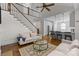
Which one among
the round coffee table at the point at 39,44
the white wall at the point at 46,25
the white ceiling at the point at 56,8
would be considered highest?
the white ceiling at the point at 56,8

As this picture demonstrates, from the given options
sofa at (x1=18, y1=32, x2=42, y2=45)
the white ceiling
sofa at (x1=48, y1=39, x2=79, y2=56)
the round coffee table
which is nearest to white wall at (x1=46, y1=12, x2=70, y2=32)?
the white ceiling

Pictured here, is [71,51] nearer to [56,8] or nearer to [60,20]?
[60,20]

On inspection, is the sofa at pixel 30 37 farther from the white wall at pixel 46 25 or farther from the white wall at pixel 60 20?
the white wall at pixel 60 20

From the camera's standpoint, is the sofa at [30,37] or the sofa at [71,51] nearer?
the sofa at [71,51]

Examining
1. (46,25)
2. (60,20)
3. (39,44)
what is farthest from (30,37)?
(60,20)

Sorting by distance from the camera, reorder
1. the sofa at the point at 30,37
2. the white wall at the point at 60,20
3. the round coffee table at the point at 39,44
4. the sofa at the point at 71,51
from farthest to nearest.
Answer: the round coffee table at the point at 39,44 < the sofa at the point at 30,37 < the white wall at the point at 60,20 < the sofa at the point at 71,51

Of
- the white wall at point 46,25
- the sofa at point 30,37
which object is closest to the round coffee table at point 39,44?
the sofa at point 30,37

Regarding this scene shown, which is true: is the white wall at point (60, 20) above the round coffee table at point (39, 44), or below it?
above

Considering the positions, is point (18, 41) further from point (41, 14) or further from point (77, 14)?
point (77, 14)

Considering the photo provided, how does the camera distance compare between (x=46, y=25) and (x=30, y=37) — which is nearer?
(x=46, y=25)

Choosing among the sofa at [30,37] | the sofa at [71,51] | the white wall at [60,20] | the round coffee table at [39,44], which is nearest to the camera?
the sofa at [71,51]

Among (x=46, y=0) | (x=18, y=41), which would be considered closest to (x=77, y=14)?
(x=46, y=0)

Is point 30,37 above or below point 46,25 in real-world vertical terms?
below

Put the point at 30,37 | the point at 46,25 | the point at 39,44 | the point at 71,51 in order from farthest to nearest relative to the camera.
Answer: the point at 30,37, the point at 39,44, the point at 46,25, the point at 71,51
